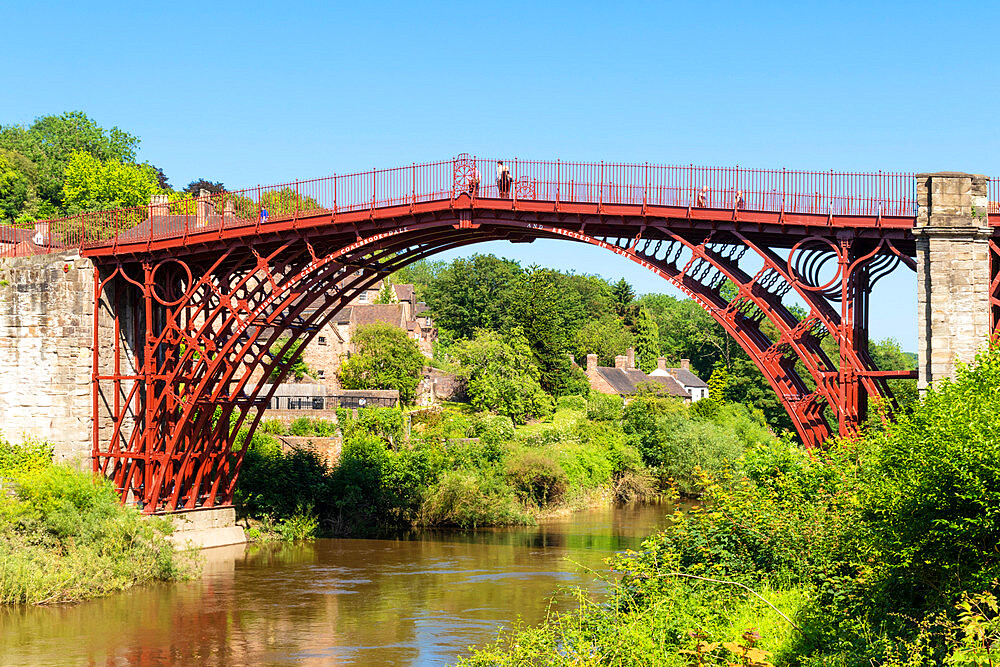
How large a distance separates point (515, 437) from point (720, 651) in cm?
3458

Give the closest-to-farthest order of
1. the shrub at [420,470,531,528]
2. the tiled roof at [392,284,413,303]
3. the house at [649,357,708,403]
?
1. the shrub at [420,470,531,528]
2. the house at [649,357,708,403]
3. the tiled roof at [392,284,413,303]

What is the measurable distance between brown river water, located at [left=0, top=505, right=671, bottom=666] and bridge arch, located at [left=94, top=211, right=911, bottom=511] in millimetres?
3619

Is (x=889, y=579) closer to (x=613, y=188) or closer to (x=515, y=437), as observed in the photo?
(x=613, y=188)

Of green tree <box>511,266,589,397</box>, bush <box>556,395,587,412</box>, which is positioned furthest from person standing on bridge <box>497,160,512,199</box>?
green tree <box>511,266,589,397</box>

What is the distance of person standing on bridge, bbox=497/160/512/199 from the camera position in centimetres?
3016

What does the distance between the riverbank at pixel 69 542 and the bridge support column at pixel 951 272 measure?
19.9 meters

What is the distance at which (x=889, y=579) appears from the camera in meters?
15.8

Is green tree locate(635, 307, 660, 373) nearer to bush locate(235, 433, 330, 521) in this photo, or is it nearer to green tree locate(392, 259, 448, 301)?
green tree locate(392, 259, 448, 301)

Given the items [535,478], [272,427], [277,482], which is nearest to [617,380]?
[535,478]

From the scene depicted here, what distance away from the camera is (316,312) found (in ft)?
114

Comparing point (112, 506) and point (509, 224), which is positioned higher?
point (509, 224)

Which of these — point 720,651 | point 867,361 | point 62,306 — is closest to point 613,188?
point 867,361

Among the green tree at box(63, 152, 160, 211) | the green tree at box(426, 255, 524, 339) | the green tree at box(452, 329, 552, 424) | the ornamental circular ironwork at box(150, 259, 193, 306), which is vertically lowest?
the green tree at box(452, 329, 552, 424)

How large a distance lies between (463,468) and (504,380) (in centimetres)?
1570
